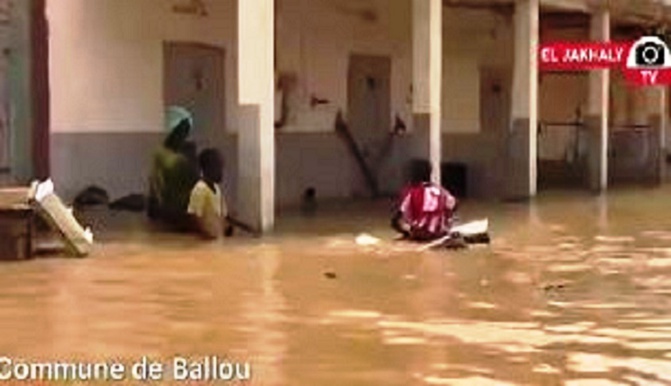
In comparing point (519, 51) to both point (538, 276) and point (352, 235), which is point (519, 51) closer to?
point (352, 235)

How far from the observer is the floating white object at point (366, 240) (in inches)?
603

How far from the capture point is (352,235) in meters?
16.4

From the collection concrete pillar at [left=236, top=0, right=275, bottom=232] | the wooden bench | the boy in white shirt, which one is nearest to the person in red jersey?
concrete pillar at [left=236, top=0, right=275, bottom=232]

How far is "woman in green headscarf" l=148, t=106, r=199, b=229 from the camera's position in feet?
52.1

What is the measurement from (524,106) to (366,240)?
9.96m

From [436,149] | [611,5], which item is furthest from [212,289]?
[611,5]

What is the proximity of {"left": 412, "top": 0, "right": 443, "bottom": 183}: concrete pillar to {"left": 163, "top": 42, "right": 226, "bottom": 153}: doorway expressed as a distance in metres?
3.08

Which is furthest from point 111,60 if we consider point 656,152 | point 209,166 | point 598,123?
point 656,152

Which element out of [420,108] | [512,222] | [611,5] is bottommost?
[512,222]

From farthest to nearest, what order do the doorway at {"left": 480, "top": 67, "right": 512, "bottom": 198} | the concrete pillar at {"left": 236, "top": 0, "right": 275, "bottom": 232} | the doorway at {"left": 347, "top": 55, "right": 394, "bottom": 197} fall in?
the doorway at {"left": 480, "top": 67, "right": 512, "bottom": 198} < the doorway at {"left": 347, "top": 55, "right": 394, "bottom": 197} < the concrete pillar at {"left": 236, "top": 0, "right": 275, "bottom": 232}

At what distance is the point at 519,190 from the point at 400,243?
32.5 feet

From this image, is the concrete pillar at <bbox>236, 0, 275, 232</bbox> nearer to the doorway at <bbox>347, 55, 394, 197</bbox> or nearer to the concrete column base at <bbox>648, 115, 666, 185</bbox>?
the doorway at <bbox>347, 55, 394, 197</bbox>

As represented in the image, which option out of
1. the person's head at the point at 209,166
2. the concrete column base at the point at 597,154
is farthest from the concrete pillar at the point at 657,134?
the person's head at the point at 209,166

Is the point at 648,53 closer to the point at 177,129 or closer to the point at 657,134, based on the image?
the point at 657,134
